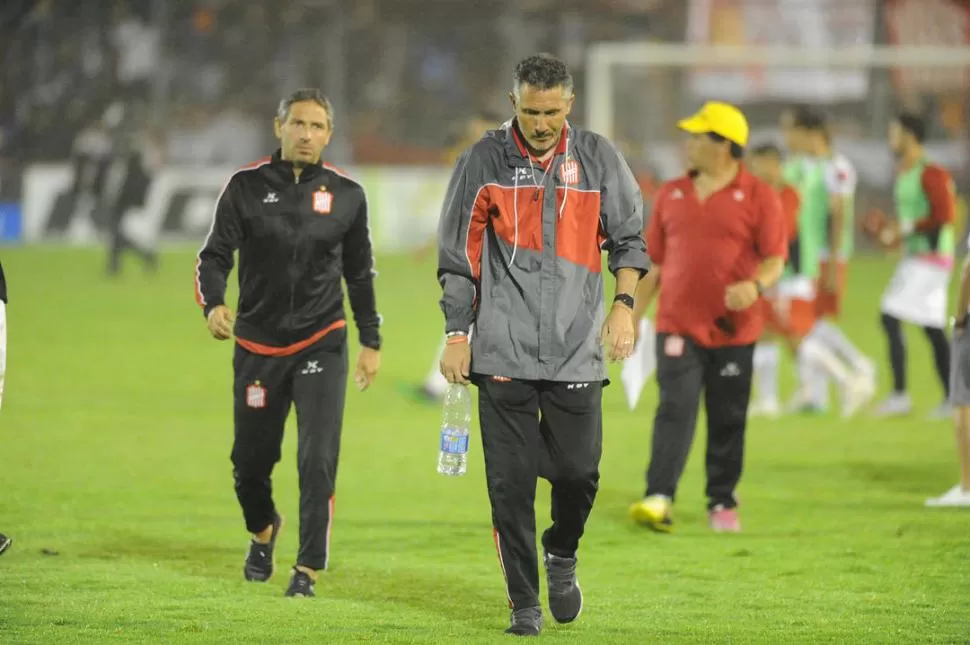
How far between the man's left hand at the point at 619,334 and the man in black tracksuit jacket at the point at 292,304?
5.10ft

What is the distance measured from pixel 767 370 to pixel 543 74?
26.8 ft

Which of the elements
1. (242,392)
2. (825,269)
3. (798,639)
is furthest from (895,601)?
(825,269)

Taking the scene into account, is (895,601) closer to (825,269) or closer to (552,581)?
(552,581)

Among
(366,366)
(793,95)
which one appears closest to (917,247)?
(366,366)

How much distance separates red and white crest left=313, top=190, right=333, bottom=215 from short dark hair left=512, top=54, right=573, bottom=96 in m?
1.45

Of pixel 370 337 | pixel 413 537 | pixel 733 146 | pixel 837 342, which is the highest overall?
pixel 733 146

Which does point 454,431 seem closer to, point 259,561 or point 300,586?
point 300,586

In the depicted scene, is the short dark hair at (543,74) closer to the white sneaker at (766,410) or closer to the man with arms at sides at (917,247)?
the man with arms at sides at (917,247)

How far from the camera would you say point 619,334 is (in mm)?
6168

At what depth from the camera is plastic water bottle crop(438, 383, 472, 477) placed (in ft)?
20.4

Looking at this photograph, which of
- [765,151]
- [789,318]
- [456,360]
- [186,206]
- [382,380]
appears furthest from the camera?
[186,206]

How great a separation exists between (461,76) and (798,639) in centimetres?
3407

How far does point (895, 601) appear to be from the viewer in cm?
702

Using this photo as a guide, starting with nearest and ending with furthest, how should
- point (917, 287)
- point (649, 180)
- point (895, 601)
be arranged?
1. point (895, 601)
2. point (917, 287)
3. point (649, 180)
